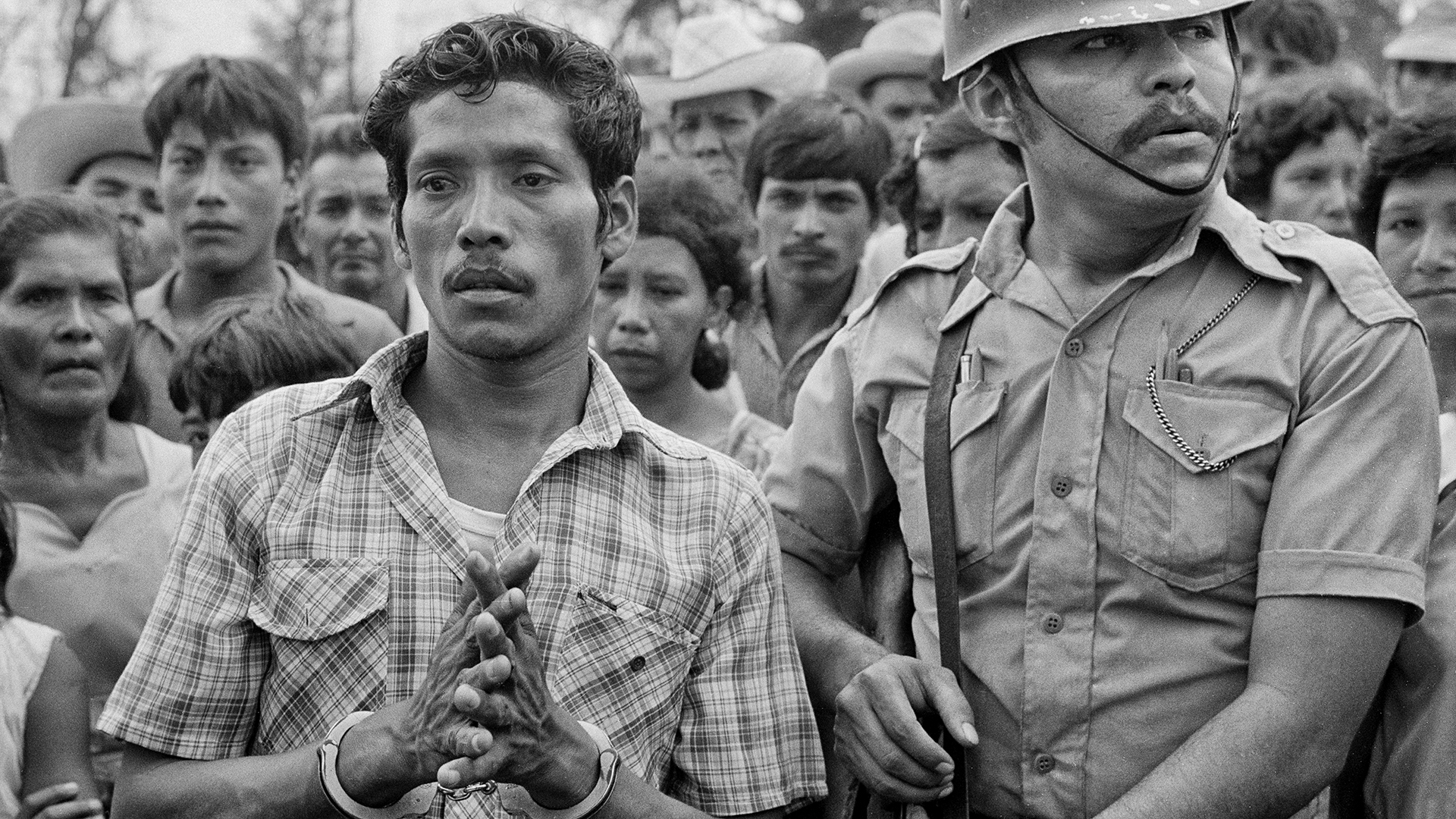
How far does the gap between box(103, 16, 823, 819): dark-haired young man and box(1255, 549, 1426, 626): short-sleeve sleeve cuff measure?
842 millimetres

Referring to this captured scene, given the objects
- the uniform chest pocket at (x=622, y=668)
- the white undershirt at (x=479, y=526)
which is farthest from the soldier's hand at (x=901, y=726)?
the white undershirt at (x=479, y=526)

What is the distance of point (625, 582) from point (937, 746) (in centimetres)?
56

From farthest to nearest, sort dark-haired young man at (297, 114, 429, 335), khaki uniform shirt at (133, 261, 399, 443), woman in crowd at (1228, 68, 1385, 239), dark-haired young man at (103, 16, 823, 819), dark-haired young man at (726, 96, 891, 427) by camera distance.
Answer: dark-haired young man at (297, 114, 429, 335), dark-haired young man at (726, 96, 891, 427), woman in crowd at (1228, 68, 1385, 239), khaki uniform shirt at (133, 261, 399, 443), dark-haired young man at (103, 16, 823, 819)

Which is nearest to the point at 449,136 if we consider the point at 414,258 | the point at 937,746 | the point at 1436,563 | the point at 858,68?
the point at 414,258

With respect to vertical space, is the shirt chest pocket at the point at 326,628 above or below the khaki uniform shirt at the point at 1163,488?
below

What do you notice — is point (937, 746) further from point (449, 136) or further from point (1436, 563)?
point (449, 136)

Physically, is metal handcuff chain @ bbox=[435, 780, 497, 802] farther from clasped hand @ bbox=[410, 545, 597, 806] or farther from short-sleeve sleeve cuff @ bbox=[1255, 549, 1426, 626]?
short-sleeve sleeve cuff @ bbox=[1255, 549, 1426, 626]

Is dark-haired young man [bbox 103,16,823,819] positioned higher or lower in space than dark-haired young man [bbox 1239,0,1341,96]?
lower

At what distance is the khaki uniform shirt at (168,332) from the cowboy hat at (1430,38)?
3624 millimetres

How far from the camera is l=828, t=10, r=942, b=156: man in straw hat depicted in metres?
7.54

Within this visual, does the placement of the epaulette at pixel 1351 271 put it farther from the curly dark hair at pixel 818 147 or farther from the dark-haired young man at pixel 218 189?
the dark-haired young man at pixel 218 189

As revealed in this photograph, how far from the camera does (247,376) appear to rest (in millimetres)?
4059

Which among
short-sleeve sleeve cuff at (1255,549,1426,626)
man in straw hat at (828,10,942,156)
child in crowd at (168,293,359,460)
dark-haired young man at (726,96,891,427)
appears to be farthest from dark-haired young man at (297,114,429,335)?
short-sleeve sleeve cuff at (1255,549,1426,626)

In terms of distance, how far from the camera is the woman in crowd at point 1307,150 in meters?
5.18
